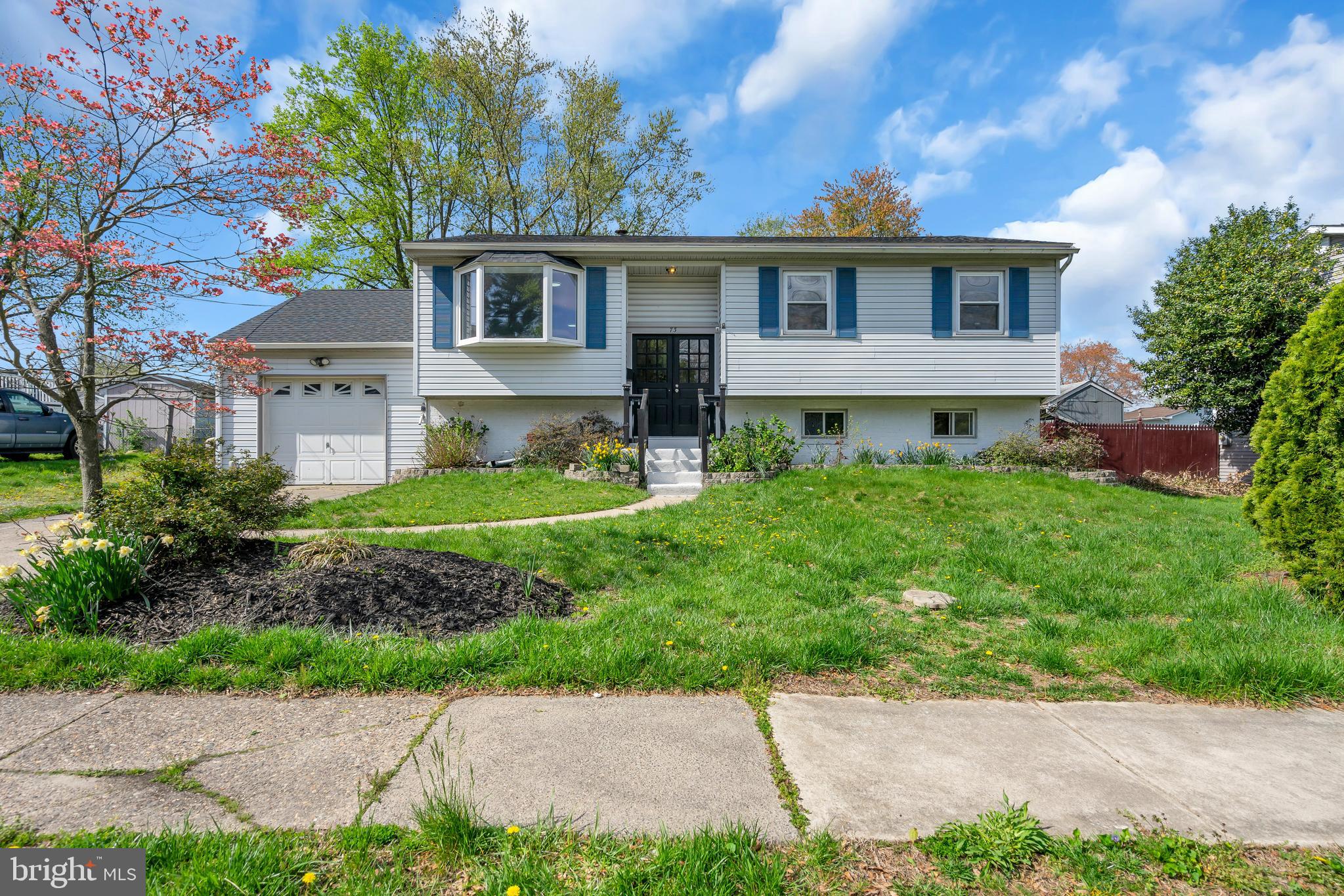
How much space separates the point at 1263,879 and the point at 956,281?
1247 centimetres

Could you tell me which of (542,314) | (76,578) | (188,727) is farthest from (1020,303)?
(76,578)

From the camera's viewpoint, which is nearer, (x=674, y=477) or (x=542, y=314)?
(x=674, y=477)

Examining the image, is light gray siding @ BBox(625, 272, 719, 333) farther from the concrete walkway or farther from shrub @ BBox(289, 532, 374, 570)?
shrub @ BBox(289, 532, 374, 570)

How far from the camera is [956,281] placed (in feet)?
41.2

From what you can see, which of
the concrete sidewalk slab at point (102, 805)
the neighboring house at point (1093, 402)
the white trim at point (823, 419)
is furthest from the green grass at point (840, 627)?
the neighboring house at point (1093, 402)

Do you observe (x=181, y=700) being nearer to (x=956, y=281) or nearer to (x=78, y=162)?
(x=78, y=162)

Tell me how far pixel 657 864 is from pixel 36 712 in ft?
9.89

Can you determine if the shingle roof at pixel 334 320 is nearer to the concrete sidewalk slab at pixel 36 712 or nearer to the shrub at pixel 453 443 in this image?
the shrub at pixel 453 443

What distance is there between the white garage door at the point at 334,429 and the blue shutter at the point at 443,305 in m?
2.38

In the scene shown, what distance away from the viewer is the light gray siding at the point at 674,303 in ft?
43.9

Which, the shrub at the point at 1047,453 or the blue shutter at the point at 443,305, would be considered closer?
the shrub at the point at 1047,453

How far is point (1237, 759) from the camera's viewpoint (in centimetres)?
247

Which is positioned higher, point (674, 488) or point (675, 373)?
point (675, 373)

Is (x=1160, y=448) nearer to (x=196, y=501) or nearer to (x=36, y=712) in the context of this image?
(x=196, y=501)
